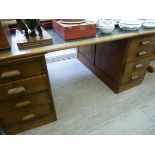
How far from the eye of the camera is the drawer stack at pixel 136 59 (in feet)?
4.05

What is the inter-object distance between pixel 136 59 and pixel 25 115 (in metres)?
1.11

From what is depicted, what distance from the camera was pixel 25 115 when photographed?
1057mm

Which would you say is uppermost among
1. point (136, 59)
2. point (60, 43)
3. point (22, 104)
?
point (60, 43)

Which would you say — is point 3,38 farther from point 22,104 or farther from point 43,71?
point 22,104

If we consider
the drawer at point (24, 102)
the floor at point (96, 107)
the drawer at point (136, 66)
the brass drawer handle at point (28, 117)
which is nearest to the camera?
the drawer at point (24, 102)

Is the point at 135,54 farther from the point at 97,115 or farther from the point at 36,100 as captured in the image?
the point at 36,100

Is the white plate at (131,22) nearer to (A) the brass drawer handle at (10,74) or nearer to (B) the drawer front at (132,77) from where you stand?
(B) the drawer front at (132,77)

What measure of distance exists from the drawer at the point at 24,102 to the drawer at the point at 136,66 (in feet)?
2.64

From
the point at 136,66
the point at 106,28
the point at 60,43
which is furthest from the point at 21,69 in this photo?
the point at 136,66

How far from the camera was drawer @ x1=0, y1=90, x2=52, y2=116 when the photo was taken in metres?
0.93

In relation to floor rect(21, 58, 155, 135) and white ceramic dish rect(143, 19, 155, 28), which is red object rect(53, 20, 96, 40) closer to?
white ceramic dish rect(143, 19, 155, 28)

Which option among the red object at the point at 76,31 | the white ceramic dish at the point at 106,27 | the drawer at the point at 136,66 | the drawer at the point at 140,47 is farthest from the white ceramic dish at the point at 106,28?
the drawer at the point at 136,66

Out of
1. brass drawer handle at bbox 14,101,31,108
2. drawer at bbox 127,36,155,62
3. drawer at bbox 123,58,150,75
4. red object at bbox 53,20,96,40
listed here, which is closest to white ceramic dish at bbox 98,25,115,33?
red object at bbox 53,20,96,40

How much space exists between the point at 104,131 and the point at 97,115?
17 cm
